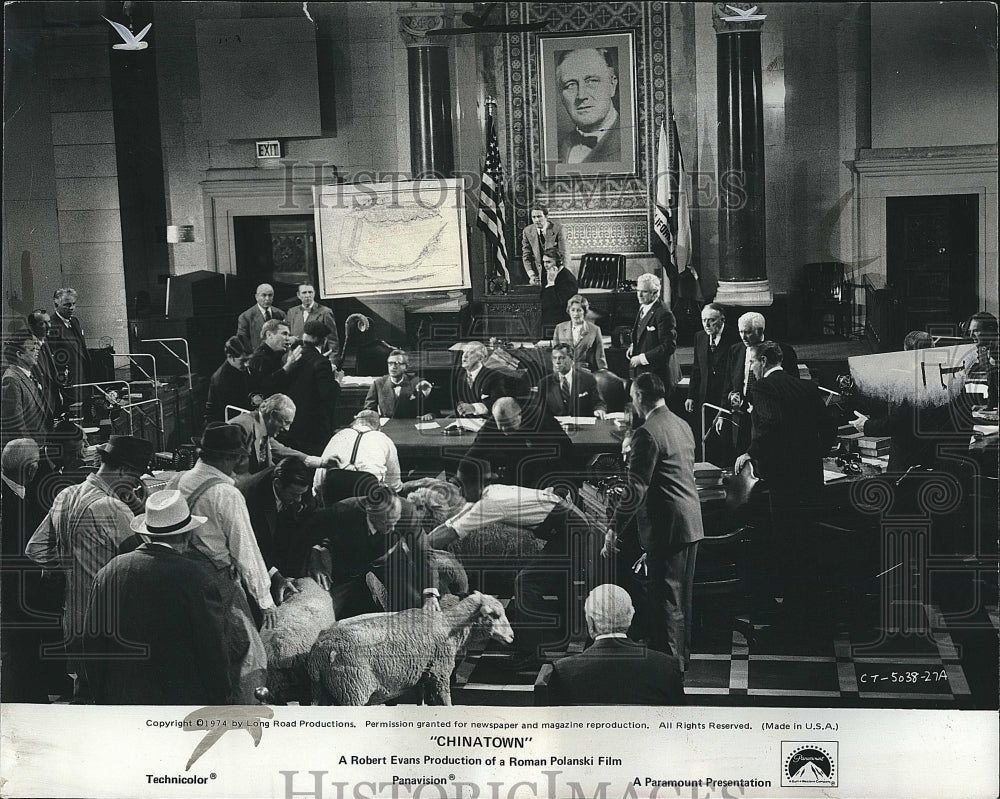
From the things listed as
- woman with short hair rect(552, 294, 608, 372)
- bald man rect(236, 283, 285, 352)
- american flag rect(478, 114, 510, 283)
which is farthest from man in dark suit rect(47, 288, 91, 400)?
woman with short hair rect(552, 294, 608, 372)

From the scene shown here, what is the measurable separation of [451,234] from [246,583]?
2.01 m

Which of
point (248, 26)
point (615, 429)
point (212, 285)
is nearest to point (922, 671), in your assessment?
point (615, 429)

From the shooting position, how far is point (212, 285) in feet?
18.6

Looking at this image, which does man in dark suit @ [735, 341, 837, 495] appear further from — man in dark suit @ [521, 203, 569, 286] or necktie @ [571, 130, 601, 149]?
necktie @ [571, 130, 601, 149]

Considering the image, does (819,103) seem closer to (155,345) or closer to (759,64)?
(759,64)

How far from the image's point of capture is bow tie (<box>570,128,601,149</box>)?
566cm

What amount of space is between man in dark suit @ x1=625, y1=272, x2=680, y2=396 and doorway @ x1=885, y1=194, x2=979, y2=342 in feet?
3.61

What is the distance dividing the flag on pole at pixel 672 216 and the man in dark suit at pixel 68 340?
2916 millimetres

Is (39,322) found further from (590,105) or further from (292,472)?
(590,105)

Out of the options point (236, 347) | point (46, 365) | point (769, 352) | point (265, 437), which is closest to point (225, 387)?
point (236, 347)

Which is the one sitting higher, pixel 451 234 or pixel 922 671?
pixel 451 234

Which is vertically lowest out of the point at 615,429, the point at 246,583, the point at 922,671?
the point at 922,671

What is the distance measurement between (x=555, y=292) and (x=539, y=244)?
0.83ft

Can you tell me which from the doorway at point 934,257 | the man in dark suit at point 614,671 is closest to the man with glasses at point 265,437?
the man in dark suit at point 614,671
